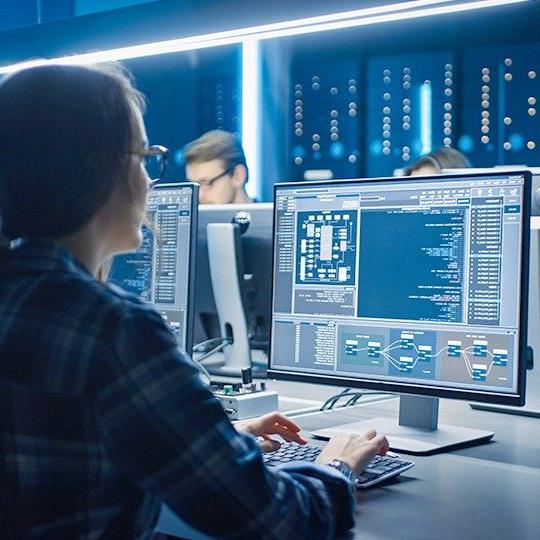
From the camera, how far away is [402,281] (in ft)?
4.98

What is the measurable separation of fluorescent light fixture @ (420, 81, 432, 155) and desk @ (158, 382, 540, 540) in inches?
126

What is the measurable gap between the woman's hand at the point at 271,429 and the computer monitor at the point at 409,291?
0.61ft

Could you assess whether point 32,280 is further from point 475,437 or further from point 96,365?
point 475,437

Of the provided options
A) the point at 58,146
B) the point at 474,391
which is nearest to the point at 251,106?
the point at 474,391

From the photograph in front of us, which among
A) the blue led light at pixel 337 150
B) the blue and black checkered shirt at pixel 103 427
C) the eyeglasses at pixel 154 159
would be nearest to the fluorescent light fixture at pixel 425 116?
the blue led light at pixel 337 150

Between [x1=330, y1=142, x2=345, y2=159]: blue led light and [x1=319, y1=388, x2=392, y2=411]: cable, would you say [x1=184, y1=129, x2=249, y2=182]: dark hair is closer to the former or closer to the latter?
[x1=330, y1=142, x2=345, y2=159]: blue led light

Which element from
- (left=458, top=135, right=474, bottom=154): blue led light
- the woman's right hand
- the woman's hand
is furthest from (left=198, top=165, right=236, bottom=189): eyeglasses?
the woman's right hand

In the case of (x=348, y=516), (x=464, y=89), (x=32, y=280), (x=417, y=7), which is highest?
(x=464, y=89)

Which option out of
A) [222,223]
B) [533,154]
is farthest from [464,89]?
[222,223]

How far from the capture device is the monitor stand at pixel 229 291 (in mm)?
2170

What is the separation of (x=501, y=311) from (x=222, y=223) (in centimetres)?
95

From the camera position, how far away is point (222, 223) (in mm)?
2203

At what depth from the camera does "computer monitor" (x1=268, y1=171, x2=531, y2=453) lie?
142 centimetres

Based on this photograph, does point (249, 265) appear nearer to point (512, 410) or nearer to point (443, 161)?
point (512, 410)
